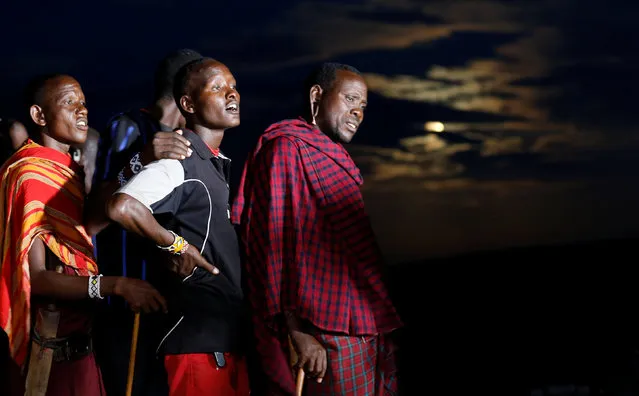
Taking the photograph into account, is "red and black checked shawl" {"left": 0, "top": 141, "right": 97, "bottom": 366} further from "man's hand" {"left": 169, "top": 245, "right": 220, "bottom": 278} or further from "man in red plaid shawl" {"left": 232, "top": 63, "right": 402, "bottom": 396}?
"man in red plaid shawl" {"left": 232, "top": 63, "right": 402, "bottom": 396}

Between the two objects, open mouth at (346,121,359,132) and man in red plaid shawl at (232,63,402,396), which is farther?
open mouth at (346,121,359,132)

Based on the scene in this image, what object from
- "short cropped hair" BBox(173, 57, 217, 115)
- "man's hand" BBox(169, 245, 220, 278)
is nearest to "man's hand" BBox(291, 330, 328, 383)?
"man's hand" BBox(169, 245, 220, 278)

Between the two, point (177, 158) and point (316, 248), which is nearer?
point (177, 158)

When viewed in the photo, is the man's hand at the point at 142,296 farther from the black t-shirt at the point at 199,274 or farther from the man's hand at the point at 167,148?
the man's hand at the point at 167,148

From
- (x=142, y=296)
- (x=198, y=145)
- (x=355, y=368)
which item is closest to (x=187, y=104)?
(x=198, y=145)

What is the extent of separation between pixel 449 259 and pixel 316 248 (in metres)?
3.18

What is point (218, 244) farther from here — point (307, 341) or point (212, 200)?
point (307, 341)

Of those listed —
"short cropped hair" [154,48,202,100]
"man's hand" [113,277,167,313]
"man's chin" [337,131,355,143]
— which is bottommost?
"man's hand" [113,277,167,313]

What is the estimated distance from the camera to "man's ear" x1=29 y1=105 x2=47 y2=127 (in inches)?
117

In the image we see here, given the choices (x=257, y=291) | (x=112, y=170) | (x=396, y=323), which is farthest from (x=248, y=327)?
(x=112, y=170)

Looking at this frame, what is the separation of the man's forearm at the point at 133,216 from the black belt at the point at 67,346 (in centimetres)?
64

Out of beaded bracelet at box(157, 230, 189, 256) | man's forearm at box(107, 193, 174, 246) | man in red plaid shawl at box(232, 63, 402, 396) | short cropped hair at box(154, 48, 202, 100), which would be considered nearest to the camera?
man's forearm at box(107, 193, 174, 246)

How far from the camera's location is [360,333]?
2736mm

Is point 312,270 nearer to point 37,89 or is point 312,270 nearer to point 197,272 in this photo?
point 197,272
